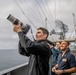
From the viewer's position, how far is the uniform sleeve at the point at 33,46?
2.81 meters

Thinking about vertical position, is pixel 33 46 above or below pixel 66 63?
above

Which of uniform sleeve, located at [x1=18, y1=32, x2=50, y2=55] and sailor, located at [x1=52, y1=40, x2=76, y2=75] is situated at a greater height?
uniform sleeve, located at [x1=18, y1=32, x2=50, y2=55]

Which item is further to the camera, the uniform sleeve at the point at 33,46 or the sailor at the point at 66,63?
the sailor at the point at 66,63

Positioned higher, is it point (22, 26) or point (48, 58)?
point (22, 26)

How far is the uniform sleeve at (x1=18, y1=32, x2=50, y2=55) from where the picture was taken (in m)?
2.81

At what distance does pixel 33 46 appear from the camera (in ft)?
9.36

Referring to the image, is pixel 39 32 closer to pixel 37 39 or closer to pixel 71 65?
pixel 37 39

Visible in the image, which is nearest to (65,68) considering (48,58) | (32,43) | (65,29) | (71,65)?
(71,65)

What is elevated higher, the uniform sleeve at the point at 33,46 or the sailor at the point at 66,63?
the uniform sleeve at the point at 33,46

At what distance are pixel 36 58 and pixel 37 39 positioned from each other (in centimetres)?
27

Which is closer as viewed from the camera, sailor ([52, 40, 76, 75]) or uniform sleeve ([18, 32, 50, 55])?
uniform sleeve ([18, 32, 50, 55])

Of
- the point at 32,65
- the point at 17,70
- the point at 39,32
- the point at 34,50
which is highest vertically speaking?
the point at 39,32

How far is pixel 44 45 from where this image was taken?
2.99 metres

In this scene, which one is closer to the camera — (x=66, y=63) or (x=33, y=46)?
(x=33, y=46)
